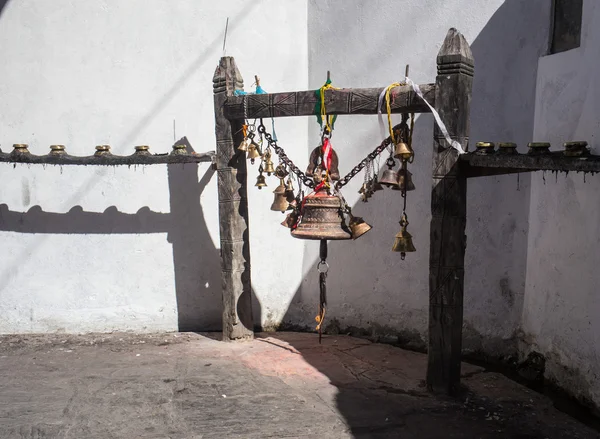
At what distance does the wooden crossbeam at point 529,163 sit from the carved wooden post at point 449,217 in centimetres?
20

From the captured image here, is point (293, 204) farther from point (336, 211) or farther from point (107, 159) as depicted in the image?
point (107, 159)

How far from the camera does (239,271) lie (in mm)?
6547

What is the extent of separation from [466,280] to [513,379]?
1131 mm

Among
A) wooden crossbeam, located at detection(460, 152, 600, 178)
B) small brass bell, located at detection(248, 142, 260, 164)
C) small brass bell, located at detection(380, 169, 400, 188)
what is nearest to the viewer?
wooden crossbeam, located at detection(460, 152, 600, 178)

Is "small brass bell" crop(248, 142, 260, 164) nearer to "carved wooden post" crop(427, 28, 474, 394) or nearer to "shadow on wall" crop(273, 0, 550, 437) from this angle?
"shadow on wall" crop(273, 0, 550, 437)

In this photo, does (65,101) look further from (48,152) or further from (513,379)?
(513,379)

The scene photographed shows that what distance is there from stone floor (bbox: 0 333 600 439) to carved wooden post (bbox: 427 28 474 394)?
1.42 ft

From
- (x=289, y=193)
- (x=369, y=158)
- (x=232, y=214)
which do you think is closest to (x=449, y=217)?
(x=369, y=158)

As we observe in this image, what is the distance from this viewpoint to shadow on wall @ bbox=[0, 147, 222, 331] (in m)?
6.93

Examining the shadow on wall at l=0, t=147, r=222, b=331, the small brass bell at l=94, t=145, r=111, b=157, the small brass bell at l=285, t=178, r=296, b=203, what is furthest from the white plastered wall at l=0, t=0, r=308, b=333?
the small brass bell at l=285, t=178, r=296, b=203

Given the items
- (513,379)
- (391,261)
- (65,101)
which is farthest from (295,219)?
(65,101)

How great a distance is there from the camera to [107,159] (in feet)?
20.9

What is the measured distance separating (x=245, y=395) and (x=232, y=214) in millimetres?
2082

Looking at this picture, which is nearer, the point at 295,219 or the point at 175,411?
the point at 175,411
